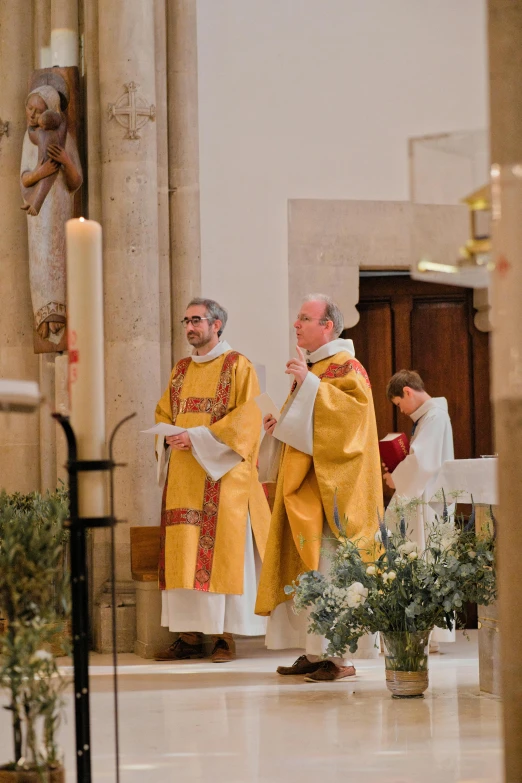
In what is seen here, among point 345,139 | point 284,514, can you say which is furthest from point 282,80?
point 284,514

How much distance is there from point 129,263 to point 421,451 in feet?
7.01

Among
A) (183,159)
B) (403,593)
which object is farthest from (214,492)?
(183,159)

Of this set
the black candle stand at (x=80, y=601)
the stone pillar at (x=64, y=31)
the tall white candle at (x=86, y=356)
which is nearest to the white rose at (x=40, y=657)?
the black candle stand at (x=80, y=601)

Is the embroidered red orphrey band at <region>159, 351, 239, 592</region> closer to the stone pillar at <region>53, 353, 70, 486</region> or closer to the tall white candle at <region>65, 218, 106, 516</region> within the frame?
the stone pillar at <region>53, 353, 70, 486</region>

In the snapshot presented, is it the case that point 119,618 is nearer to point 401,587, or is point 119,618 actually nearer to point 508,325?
point 401,587

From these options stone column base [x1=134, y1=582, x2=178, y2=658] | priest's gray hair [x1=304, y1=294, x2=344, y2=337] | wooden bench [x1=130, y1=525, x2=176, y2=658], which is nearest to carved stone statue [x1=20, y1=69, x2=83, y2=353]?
wooden bench [x1=130, y1=525, x2=176, y2=658]

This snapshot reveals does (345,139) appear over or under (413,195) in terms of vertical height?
over

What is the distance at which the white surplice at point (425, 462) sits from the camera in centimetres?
702

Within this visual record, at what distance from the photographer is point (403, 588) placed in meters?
4.96

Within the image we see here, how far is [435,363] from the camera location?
827 cm

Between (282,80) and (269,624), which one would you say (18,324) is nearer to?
(282,80)

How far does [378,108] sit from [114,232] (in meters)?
2.10

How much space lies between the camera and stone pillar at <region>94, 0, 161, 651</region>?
7109mm

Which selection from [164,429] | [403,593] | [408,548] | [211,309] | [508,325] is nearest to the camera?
[508,325]
